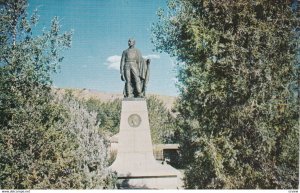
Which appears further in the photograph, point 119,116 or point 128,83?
point 119,116

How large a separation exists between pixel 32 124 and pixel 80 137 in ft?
3.40

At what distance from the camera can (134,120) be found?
6434 mm

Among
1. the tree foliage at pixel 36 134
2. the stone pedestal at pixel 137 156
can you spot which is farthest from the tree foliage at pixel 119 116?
the tree foliage at pixel 36 134

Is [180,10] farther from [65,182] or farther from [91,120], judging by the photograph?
[65,182]

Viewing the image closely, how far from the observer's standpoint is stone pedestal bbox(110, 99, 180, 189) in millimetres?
6074

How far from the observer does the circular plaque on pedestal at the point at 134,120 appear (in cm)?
642

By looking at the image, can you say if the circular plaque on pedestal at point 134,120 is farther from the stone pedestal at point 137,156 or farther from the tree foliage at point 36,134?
the tree foliage at point 36,134

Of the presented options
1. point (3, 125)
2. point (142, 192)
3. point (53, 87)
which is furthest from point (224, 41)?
point (3, 125)

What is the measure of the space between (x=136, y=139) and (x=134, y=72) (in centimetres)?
126

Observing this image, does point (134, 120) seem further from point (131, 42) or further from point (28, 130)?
point (28, 130)

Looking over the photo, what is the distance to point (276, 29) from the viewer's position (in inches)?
159

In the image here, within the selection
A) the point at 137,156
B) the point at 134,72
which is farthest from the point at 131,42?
the point at 137,156

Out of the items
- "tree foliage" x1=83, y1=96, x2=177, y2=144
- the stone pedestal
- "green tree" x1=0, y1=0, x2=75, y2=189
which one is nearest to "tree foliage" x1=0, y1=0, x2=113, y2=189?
"green tree" x1=0, y1=0, x2=75, y2=189

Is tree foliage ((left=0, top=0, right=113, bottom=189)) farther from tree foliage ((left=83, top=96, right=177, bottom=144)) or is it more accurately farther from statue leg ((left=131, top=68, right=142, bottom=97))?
tree foliage ((left=83, top=96, right=177, bottom=144))
